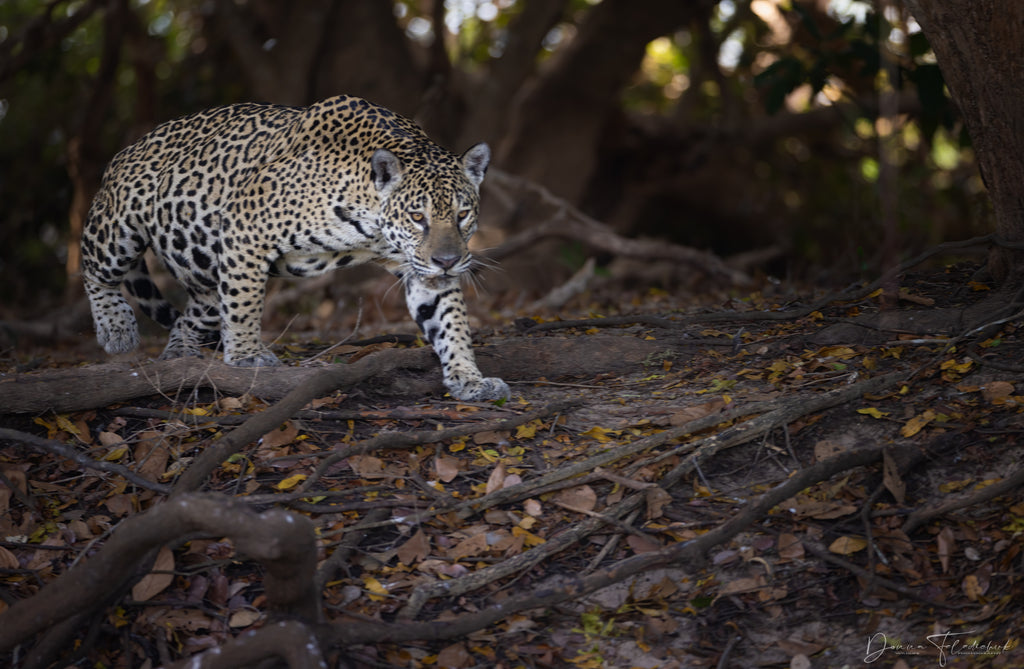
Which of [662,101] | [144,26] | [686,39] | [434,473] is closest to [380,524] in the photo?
[434,473]

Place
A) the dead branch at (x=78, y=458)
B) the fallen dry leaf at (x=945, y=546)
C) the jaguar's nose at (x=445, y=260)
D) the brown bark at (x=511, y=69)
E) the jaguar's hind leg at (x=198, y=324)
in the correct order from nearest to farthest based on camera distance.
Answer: the fallen dry leaf at (x=945, y=546) < the dead branch at (x=78, y=458) < the jaguar's nose at (x=445, y=260) < the jaguar's hind leg at (x=198, y=324) < the brown bark at (x=511, y=69)

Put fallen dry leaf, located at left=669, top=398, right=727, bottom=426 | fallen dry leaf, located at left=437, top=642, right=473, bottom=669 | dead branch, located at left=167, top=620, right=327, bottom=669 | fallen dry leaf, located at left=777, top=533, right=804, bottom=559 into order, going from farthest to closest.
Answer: fallen dry leaf, located at left=669, top=398, right=727, bottom=426
fallen dry leaf, located at left=777, top=533, right=804, bottom=559
fallen dry leaf, located at left=437, top=642, right=473, bottom=669
dead branch, located at left=167, top=620, right=327, bottom=669

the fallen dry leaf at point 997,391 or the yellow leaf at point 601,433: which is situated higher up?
the fallen dry leaf at point 997,391

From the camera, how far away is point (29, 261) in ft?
45.5

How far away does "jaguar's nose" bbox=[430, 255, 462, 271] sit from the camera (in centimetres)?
551

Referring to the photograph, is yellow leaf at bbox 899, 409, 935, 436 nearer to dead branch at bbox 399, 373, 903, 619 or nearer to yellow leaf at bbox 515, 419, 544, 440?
dead branch at bbox 399, 373, 903, 619

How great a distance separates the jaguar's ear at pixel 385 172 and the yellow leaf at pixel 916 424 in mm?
3119

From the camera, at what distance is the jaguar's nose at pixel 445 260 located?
217 inches

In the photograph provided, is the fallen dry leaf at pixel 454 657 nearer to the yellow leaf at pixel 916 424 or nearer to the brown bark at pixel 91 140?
the yellow leaf at pixel 916 424

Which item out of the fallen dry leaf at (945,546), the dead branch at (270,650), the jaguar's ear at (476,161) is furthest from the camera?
the jaguar's ear at (476,161)

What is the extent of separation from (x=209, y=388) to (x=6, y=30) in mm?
12036

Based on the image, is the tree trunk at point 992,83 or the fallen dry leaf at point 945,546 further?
the tree trunk at point 992,83

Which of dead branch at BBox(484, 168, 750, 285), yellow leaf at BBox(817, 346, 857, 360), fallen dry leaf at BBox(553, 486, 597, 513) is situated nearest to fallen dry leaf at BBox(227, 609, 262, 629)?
fallen dry leaf at BBox(553, 486, 597, 513)

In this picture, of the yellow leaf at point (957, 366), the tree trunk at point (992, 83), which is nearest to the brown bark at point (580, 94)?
the tree trunk at point (992, 83)
